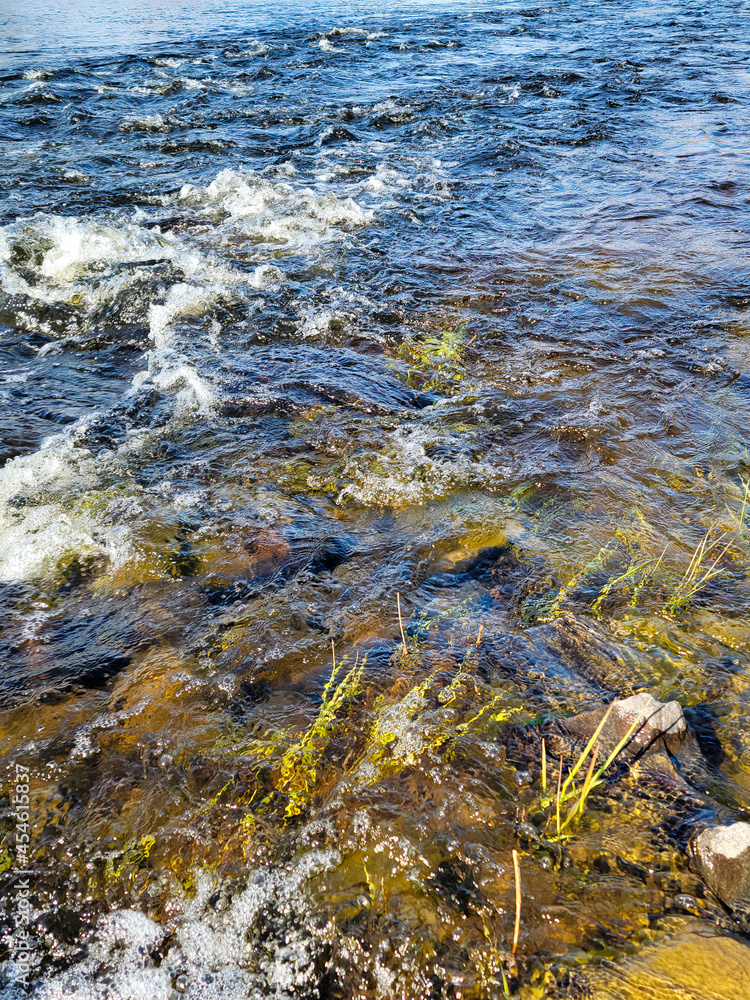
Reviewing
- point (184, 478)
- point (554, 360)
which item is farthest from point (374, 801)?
point (554, 360)

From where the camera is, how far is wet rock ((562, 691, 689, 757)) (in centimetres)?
228

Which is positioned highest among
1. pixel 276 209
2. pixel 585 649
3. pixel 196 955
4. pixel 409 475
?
pixel 276 209

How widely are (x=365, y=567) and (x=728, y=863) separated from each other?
6.30 ft

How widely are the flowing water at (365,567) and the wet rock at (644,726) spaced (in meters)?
0.13

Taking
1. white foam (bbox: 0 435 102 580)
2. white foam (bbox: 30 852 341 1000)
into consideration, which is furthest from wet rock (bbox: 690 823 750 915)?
white foam (bbox: 0 435 102 580)

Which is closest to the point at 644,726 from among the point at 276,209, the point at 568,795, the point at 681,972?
the point at 568,795

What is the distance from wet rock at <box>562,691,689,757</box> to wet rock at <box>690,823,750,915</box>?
1.09 feet

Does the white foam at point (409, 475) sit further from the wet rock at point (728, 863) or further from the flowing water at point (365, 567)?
the wet rock at point (728, 863)

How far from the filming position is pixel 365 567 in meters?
3.26

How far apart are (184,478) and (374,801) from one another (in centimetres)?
233

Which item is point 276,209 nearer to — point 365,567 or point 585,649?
point 365,567

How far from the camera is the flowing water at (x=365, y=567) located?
2.00 meters

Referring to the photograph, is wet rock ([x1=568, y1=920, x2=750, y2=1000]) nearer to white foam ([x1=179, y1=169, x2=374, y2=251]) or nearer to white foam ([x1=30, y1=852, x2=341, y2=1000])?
white foam ([x1=30, y1=852, x2=341, y2=1000])

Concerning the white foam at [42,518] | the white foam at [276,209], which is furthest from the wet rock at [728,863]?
the white foam at [276,209]
